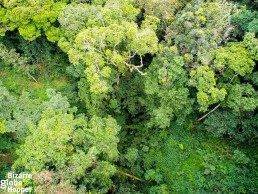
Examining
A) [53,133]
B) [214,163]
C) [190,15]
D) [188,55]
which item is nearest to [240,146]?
[214,163]

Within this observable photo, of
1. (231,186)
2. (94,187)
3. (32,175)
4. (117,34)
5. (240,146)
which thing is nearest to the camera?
(32,175)

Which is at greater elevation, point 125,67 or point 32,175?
point 125,67

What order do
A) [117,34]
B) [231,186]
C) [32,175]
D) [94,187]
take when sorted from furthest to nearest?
[231,186] → [117,34] → [94,187] → [32,175]

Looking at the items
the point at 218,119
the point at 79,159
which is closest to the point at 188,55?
the point at 218,119

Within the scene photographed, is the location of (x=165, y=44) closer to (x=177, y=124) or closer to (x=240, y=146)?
(x=177, y=124)

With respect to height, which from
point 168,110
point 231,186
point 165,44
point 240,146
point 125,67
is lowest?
point 231,186

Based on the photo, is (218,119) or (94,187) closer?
(94,187)
